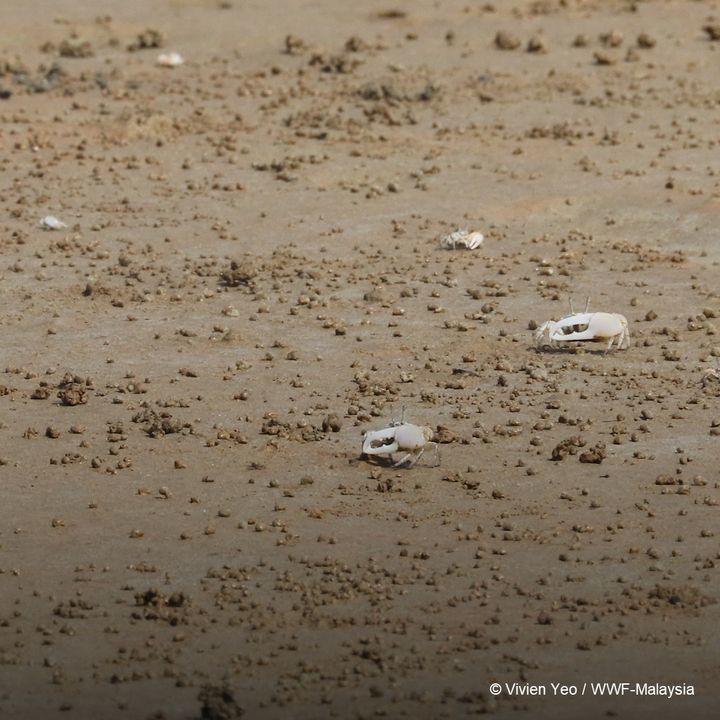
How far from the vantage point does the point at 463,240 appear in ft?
38.4

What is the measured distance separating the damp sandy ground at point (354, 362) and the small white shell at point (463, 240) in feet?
0.20

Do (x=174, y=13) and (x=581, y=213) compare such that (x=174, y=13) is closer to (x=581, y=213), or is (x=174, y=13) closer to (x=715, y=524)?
(x=581, y=213)

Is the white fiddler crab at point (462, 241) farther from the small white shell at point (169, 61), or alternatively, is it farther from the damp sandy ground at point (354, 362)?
the small white shell at point (169, 61)

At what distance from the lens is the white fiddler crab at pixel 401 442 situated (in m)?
8.23

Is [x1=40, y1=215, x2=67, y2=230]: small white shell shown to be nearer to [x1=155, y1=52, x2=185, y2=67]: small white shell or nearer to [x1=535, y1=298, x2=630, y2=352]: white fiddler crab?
[x1=535, y1=298, x2=630, y2=352]: white fiddler crab

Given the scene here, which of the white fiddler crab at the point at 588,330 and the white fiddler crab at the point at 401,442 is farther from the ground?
the white fiddler crab at the point at 401,442

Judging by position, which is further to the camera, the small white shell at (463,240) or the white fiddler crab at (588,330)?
the small white shell at (463,240)

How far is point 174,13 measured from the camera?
699 inches

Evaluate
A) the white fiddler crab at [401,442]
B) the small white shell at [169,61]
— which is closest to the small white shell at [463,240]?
the white fiddler crab at [401,442]

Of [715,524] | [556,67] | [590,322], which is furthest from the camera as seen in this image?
[556,67]

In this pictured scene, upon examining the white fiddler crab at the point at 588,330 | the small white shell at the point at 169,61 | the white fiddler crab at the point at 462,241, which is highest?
the white fiddler crab at the point at 588,330

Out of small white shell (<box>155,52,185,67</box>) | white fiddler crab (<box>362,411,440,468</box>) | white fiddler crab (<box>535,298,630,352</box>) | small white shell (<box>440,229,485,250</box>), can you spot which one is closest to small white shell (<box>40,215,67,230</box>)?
small white shell (<box>440,229,485,250</box>)

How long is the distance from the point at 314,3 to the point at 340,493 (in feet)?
35.7

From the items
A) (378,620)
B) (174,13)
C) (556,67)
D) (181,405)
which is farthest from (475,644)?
(174,13)
